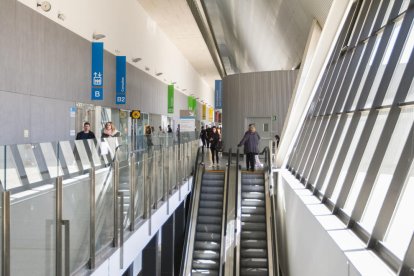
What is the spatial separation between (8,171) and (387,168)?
3.88 meters

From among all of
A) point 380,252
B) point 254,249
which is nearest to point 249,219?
point 254,249

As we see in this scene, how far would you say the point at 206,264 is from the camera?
1381 cm

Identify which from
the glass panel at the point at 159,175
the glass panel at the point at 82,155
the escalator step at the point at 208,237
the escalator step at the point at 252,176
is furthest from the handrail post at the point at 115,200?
the escalator step at the point at 252,176

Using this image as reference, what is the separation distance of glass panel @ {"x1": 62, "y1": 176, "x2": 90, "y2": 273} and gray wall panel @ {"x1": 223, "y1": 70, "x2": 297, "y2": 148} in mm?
19894

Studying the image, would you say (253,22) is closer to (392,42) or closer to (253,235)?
(253,235)

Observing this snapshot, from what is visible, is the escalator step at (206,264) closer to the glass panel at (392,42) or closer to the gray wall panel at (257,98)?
the glass panel at (392,42)

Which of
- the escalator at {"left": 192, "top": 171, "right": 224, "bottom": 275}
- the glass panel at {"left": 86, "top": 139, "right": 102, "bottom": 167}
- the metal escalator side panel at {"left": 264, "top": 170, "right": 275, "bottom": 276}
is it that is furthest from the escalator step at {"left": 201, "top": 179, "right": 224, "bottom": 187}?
the glass panel at {"left": 86, "top": 139, "right": 102, "bottom": 167}

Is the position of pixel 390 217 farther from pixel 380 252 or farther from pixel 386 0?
pixel 386 0

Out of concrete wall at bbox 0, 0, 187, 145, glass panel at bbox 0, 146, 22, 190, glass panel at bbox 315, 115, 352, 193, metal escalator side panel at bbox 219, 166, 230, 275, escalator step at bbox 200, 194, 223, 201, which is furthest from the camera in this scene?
escalator step at bbox 200, 194, 223, 201

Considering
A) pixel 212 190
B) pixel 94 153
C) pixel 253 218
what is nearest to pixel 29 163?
pixel 94 153

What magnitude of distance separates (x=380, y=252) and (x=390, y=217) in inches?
16.0

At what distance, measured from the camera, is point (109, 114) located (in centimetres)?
2012

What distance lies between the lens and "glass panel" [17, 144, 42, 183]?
13.0 ft

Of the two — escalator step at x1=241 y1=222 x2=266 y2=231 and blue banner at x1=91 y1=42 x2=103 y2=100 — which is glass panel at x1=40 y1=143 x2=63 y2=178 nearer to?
escalator step at x1=241 y1=222 x2=266 y2=231
